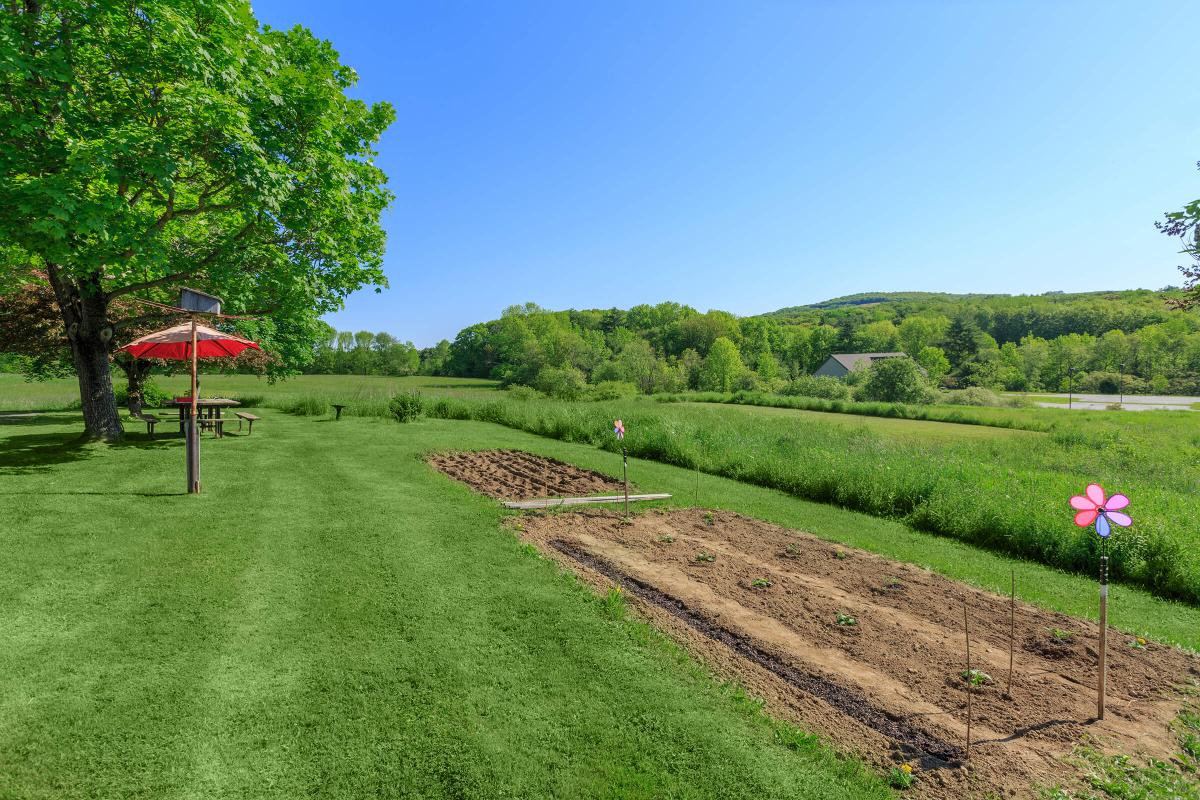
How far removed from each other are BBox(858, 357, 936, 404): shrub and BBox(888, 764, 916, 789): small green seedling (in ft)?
174

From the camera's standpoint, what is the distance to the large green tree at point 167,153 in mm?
8258

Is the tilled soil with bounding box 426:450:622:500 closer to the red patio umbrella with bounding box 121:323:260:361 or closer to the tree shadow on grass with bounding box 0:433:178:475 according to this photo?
the red patio umbrella with bounding box 121:323:260:361

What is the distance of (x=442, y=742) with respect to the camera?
321cm

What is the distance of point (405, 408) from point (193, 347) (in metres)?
12.2

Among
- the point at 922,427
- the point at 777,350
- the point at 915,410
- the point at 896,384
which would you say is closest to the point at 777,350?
the point at 777,350

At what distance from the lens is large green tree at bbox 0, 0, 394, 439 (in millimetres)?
8258

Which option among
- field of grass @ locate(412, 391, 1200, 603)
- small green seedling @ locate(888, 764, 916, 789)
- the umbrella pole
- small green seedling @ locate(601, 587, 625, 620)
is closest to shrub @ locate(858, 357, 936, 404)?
field of grass @ locate(412, 391, 1200, 603)

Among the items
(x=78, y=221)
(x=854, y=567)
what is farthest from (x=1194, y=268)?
(x=78, y=221)

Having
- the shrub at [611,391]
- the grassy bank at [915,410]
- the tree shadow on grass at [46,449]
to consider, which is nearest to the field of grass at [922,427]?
the grassy bank at [915,410]

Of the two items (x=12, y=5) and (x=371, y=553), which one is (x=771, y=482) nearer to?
(x=371, y=553)

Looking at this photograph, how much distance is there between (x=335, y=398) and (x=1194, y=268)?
28.4 meters

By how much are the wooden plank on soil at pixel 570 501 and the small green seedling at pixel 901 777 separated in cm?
637

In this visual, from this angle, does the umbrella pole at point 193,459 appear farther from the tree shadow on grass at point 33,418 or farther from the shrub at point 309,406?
the shrub at point 309,406

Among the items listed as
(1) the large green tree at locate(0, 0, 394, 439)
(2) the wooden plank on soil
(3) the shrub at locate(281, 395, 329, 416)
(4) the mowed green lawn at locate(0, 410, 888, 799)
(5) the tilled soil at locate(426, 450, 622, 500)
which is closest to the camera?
(4) the mowed green lawn at locate(0, 410, 888, 799)
